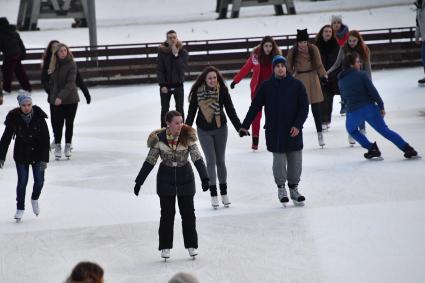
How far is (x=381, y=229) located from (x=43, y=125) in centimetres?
341

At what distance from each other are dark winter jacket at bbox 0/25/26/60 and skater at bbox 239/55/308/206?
12.7 m

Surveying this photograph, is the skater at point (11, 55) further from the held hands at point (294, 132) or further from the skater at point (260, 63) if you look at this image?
the held hands at point (294, 132)

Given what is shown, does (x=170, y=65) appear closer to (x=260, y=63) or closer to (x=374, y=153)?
(x=260, y=63)

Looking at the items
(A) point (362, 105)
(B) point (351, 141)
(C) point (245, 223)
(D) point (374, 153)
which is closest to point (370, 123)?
(A) point (362, 105)

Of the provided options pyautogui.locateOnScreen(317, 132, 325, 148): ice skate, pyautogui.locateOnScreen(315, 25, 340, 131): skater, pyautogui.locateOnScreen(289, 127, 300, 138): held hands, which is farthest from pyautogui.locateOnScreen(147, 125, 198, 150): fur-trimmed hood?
pyautogui.locateOnScreen(315, 25, 340, 131): skater

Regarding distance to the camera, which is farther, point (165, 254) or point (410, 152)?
point (410, 152)

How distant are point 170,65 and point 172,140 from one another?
7.78m

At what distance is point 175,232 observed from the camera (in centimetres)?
1121

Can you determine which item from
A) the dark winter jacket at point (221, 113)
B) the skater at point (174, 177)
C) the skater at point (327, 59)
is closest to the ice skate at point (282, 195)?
the dark winter jacket at point (221, 113)

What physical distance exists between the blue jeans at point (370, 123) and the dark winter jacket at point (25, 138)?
4277 mm

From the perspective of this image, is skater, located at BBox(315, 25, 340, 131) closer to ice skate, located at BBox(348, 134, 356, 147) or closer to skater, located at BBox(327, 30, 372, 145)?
skater, located at BBox(327, 30, 372, 145)

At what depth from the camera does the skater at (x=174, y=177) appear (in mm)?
10039

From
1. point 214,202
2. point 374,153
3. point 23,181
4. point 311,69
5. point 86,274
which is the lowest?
point 374,153

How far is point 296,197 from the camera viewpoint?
1213 centimetres
